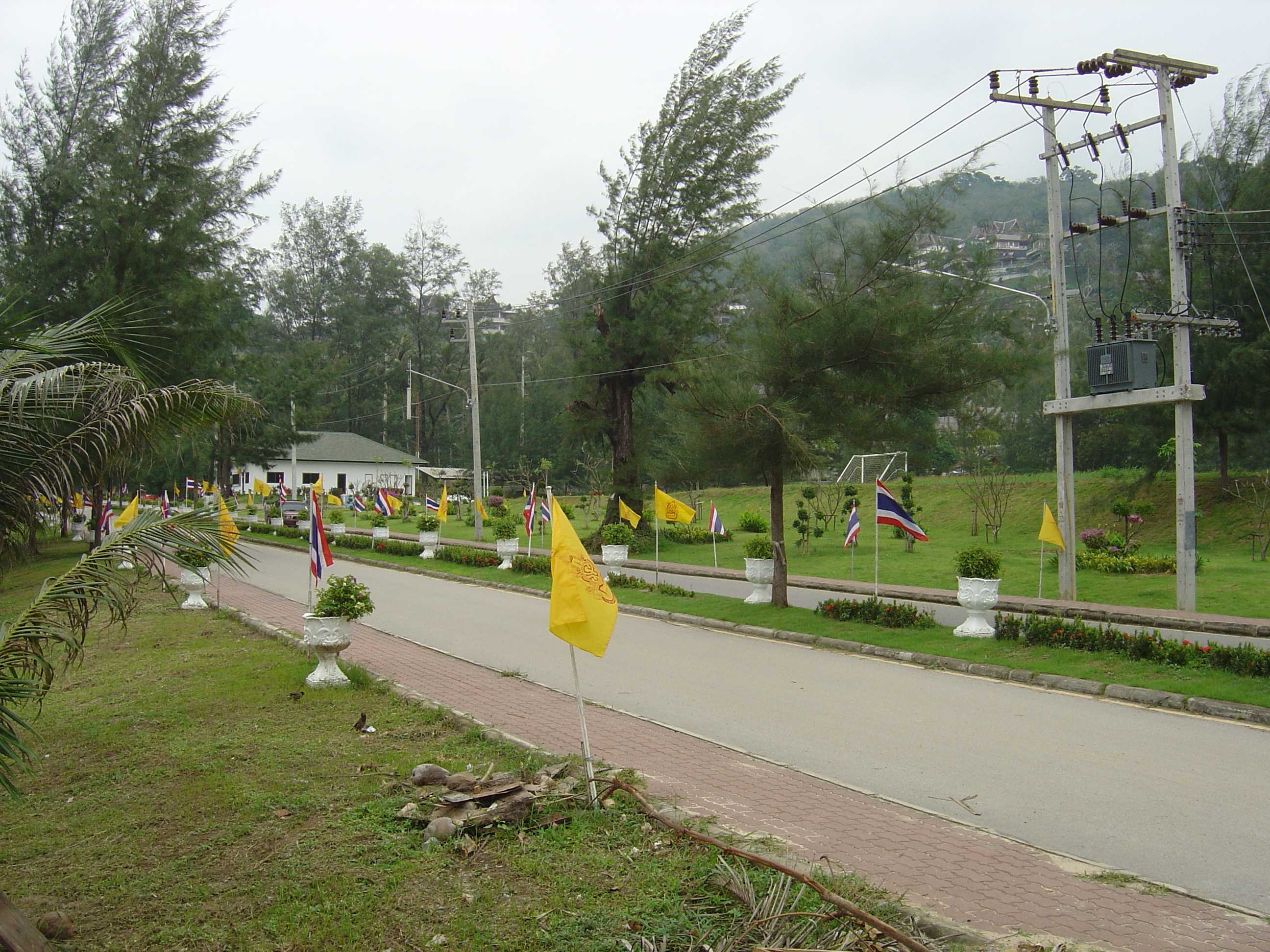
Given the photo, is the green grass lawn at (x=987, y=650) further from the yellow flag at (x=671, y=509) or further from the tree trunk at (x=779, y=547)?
the yellow flag at (x=671, y=509)

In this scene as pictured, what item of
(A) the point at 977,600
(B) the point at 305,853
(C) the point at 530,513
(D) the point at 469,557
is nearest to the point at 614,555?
(C) the point at 530,513

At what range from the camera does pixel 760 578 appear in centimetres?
1638

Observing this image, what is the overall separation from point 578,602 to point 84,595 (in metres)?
2.99

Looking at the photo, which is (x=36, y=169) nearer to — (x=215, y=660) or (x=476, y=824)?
(x=215, y=660)

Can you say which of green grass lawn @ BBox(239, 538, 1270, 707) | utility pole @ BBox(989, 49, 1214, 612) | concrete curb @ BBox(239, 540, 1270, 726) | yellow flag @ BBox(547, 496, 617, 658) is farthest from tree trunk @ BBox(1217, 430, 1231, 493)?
yellow flag @ BBox(547, 496, 617, 658)

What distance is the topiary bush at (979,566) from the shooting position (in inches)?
514

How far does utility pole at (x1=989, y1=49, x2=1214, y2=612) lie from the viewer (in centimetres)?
1451

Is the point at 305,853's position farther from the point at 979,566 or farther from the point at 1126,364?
the point at 1126,364

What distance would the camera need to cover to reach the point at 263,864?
5.14 metres

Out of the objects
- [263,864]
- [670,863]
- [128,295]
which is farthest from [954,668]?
[128,295]

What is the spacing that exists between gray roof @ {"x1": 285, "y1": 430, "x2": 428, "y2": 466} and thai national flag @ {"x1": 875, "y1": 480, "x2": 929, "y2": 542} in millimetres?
53804

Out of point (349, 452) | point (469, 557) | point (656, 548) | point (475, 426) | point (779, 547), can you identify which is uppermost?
point (349, 452)

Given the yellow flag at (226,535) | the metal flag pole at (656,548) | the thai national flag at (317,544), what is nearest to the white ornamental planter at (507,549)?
the metal flag pole at (656,548)

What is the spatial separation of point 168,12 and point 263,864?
1362 inches
